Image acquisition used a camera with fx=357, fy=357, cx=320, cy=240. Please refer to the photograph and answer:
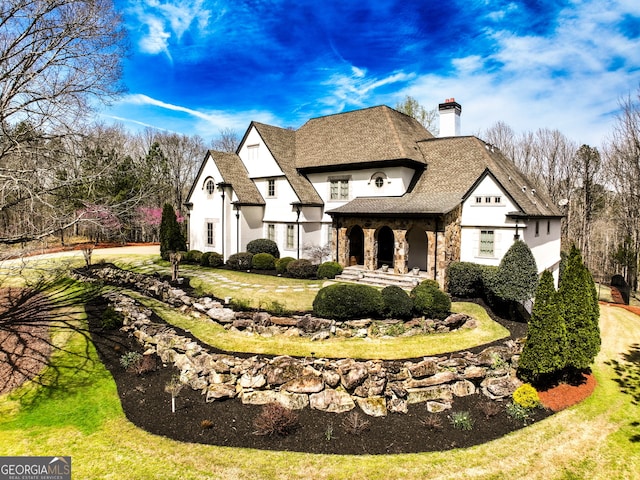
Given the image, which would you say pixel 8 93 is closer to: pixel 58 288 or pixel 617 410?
pixel 58 288

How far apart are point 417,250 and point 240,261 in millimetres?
11940

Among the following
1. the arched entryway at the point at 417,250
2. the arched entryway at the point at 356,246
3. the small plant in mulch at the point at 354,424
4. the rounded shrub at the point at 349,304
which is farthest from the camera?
the arched entryway at the point at 356,246

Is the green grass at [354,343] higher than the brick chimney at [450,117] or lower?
lower

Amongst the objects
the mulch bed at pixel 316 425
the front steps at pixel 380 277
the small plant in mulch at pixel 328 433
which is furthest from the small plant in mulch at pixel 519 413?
the front steps at pixel 380 277

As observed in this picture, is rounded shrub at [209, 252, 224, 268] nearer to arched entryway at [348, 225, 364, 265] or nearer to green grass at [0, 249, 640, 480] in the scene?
arched entryway at [348, 225, 364, 265]

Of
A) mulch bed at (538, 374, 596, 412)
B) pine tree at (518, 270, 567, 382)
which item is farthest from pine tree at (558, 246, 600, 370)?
mulch bed at (538, 374, 596, 412)

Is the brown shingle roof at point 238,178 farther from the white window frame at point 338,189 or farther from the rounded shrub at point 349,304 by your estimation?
the rounded shrub at point 349,304

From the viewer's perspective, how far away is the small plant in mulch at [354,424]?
8.85 m

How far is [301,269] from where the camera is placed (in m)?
22.0

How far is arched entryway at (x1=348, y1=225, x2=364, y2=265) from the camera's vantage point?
24625 millimetres

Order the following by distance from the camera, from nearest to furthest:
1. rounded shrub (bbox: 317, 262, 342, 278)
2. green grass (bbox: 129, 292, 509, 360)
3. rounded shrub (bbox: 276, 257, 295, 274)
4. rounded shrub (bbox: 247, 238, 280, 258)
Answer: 1. green grass (bbox: 129, 292, 509, 360)
2. rounded shrub (bbox: 317, 262, 342, 278)
3. rounded shrub (bbox: 276, 257, 295, 274)
4. rounded shrub (bbox: 247, 238, 280, 258)

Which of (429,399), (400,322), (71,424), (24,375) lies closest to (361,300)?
(400,322)

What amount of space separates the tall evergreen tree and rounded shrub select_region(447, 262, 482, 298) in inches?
845

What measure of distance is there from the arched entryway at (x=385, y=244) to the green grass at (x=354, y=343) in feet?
33.1
